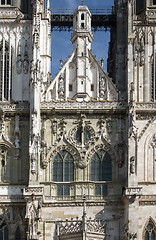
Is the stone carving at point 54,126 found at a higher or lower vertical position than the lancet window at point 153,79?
lower

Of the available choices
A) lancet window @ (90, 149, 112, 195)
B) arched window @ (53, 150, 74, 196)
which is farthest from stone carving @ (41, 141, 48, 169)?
lancet window @ (90, 149, 112, 195)

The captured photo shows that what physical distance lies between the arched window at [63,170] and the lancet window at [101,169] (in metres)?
0.86

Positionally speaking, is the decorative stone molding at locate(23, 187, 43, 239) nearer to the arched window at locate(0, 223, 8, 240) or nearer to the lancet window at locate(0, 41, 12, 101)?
the arched window at locate(0, 223, 8, 240)

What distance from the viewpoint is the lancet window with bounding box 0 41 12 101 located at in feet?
128

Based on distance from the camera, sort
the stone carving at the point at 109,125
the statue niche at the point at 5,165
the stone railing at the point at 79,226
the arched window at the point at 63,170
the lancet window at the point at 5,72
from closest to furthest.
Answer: the stone railing at the point at 79,226
the arched window at the point at 63,170
the statue niche at the point at 5,165
the stone carving at the point at 109,125
the lancet window at the point at 5,72

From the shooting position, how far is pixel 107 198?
37.1 metres

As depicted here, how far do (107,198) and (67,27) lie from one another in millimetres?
9841

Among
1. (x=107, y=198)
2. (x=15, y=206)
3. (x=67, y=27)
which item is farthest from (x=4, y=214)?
(x=67, y=27)

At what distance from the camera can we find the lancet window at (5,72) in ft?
128

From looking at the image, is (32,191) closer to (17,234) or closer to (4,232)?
(17,234)

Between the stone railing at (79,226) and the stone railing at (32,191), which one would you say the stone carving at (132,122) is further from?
the stone railing at (32,191)

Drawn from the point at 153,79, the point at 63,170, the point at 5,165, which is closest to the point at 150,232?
the point at 63,170

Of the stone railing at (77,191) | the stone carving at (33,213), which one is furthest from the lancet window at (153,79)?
the stone carving at (33,213)

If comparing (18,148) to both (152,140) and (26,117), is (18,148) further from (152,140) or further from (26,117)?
(152,140)
